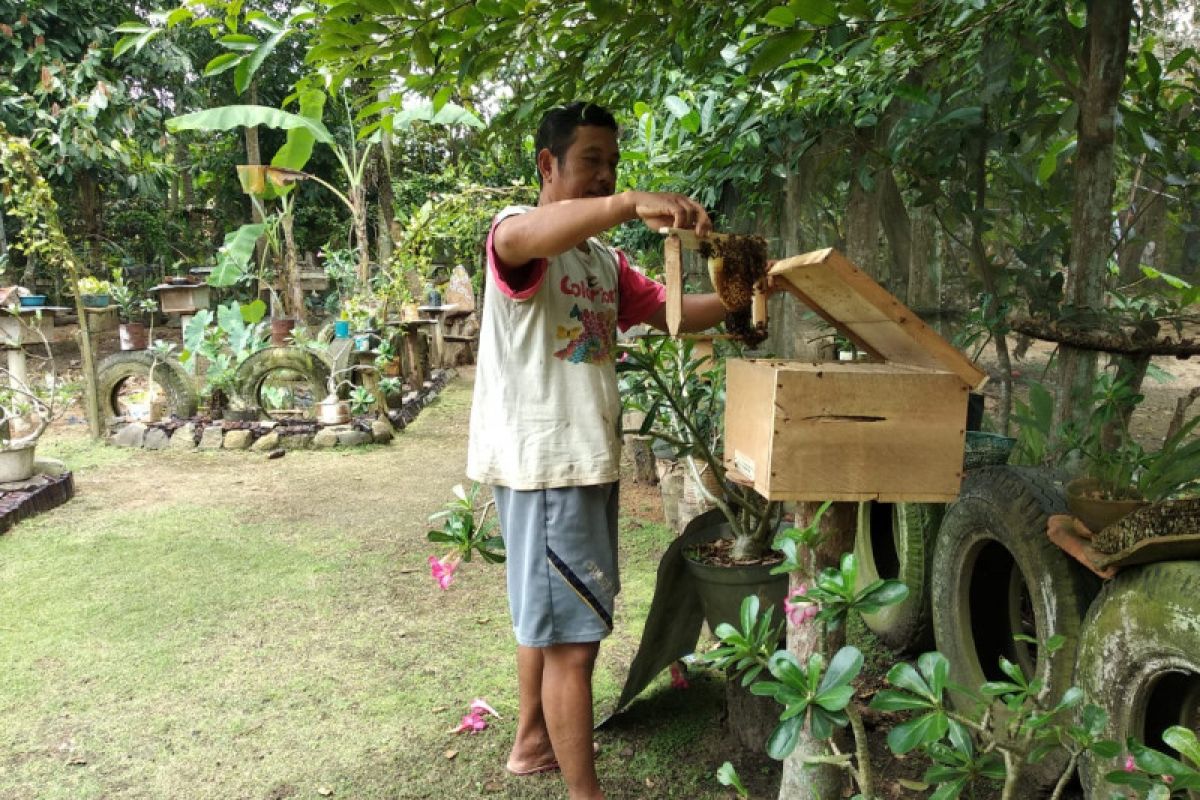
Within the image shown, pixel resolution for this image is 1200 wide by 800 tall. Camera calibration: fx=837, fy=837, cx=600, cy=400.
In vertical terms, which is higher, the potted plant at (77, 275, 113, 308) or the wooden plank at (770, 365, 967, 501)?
the potted plant at (77, 275, 113, 308)

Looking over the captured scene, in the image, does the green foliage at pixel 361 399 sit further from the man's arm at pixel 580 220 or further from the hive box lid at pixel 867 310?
the hive box lid at pixel 867 310

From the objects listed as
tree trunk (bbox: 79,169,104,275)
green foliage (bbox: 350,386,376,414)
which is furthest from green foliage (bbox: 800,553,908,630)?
tree trunk (bbox: 79,169,104,275)

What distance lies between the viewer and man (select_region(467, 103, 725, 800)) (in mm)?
1937

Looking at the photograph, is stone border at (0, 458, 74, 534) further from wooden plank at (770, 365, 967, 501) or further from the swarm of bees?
wooden plank at (770, 365, 967, 501)

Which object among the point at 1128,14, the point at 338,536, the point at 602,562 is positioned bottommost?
the point at 338,536

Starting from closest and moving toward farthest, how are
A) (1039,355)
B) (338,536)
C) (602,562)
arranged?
(602,562), (1039,355), (338,536)

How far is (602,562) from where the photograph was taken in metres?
2.04

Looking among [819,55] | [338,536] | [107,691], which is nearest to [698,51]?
[819,55]

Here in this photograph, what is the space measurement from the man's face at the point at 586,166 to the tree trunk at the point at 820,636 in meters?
0.86

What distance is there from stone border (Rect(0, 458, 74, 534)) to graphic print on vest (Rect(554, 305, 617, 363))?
4617mm

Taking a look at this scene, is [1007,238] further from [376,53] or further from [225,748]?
[225,748]

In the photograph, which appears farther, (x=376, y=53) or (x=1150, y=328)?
(x=1150, y=328)

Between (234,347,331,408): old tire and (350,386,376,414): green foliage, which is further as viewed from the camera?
(234,347,331,408): old tire

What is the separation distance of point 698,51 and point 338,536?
3.86 m
